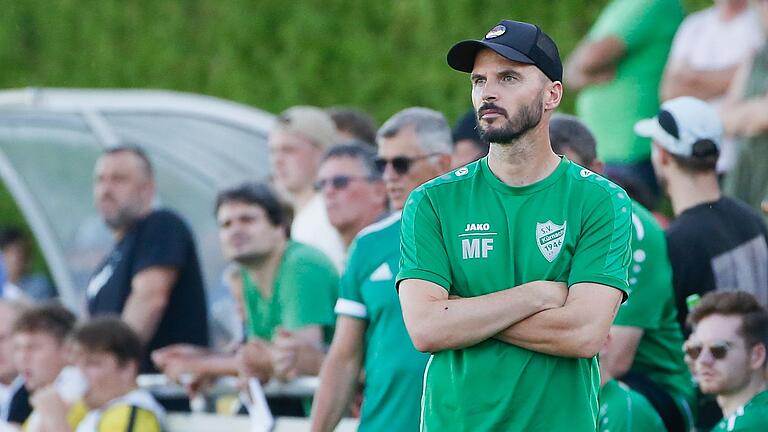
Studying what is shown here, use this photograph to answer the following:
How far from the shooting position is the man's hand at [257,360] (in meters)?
7.57

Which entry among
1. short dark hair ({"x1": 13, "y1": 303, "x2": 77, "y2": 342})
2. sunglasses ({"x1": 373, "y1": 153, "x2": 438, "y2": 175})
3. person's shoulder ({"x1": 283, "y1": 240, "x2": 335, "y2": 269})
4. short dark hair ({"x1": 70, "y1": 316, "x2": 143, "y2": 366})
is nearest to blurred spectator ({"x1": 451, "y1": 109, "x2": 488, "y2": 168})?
person's shoulder ({"x1": 283, "y1": 240, "x2": 335, "y2": 269})

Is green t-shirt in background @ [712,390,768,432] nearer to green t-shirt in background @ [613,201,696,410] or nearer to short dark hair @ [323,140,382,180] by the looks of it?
green t-shirt in background @ [613,201,696,410]

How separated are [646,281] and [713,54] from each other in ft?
8.47

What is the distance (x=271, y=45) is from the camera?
1227 cm

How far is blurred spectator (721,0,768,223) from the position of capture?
320 inches

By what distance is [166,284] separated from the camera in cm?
883

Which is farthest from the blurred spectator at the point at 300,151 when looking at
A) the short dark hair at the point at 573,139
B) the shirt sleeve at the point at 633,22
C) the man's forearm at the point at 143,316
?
the short dark hair at the point at 573,139

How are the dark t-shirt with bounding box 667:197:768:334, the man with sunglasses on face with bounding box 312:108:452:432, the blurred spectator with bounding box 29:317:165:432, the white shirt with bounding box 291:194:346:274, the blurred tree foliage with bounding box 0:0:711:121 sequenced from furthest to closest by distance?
1. the blurred tree foliage with bounding box 0:0:711:121
2. the white shirt with bounding box 291:194:346:274
3. the blurred spectator with bounding box 29:317:165:432
4. the dark t-shirt with bounding box 667:197:768:334
5. the man with sunglasses on face with bounding box 312:108:452:432

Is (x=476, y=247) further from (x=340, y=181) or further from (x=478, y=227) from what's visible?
(x=340, y=181)

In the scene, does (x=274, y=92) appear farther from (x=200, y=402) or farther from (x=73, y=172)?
(x=200, y=402)

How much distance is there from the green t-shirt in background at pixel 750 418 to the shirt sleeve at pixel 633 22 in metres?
3.41

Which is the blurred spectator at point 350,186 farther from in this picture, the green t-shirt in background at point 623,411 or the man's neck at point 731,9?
the man's neck at point 731,9

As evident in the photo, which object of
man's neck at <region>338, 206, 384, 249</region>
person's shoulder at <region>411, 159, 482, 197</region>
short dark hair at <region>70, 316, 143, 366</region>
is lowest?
short dark hair at <region>70, 316, 143, 366</region>

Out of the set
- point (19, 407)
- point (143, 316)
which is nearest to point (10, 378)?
point (19, 407)
